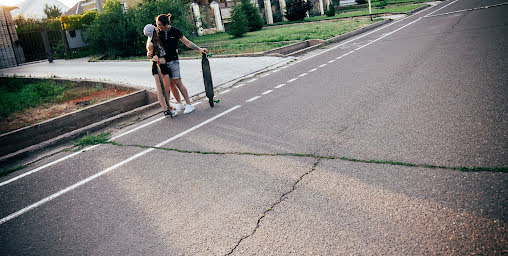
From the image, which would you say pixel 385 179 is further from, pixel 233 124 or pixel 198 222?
pixel 233 124

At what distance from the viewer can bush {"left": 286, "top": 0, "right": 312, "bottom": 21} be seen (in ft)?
117

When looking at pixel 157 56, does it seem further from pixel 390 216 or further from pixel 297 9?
pixel 297 9

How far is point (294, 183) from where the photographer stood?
11.8ft

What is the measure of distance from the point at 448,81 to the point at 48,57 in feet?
84.0

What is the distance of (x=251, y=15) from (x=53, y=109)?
23451 mm

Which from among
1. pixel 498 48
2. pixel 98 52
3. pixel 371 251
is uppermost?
pixel 98 52

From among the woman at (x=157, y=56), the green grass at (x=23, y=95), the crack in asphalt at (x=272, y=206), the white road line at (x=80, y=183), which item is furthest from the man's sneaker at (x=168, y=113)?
the green grass at (x=23, y=95)

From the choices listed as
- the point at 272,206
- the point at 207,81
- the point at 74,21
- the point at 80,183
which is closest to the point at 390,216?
the point at 272,206

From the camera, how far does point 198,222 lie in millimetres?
3162

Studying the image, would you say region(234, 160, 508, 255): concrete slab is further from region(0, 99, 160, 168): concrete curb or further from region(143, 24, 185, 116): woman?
region(0, 99, 160, 168): concrete curb

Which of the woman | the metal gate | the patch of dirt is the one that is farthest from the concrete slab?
the metal gate

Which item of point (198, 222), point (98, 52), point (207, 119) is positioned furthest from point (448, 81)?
point (98, 52)

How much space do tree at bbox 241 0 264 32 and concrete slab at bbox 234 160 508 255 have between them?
27697 mm

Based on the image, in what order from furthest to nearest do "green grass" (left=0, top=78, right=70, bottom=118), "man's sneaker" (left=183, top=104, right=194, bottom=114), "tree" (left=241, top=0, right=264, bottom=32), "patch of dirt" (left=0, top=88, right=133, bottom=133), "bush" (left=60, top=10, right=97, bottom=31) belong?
"tree" (left=241, top=0, right=264, bottom=32), "bush" (left=60, top=10, right=97, bottom=31), "green grass" (left=0, top=78, right=70, bottom=118), "patch of dirt" (left=0, top=88, right=133, bottom=133), "man's sneaker" (left=183, top=104, right=194, bottom=114)
